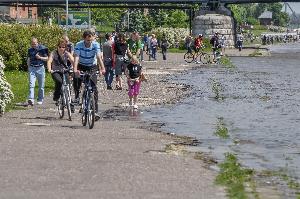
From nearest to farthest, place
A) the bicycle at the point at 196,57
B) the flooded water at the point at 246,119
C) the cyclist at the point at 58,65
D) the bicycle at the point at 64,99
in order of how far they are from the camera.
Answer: the flooded water at the point at 246,119 → the bicycle at the point at 64,99 → the cyclist at the point at 58,65 → the bicycle at the point at 196,57

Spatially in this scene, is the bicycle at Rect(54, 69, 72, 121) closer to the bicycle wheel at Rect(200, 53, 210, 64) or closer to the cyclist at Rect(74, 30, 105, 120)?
the cyclist at Rect(74, 30, 105, 120)

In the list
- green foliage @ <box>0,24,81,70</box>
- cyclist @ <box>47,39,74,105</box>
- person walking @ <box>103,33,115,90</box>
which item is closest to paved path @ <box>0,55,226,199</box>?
cyclist @ <box>47,39,74,105</box>

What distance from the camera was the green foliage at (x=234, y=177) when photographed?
35.3 ft

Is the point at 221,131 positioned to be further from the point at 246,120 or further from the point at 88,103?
the point at 246,120

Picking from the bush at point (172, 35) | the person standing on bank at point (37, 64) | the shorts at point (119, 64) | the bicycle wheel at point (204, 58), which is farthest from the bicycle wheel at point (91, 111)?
the bush at point (172, 35)

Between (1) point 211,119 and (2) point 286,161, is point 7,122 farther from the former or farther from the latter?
(2) point 286,161

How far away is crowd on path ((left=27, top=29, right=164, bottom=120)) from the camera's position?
19234 millimetres

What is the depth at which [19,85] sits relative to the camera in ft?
103

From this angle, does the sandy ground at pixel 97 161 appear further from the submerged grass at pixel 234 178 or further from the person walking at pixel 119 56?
the person walking at pixel 119 56

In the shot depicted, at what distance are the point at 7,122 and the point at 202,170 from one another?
299 inches

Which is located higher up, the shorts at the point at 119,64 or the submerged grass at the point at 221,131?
the shorts at the point at 119,64

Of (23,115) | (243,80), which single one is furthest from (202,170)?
(243,80)

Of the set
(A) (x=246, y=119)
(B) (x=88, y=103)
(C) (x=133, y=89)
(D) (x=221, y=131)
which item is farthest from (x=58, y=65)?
(D) (x=221, y=131)

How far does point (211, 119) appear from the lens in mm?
20844
